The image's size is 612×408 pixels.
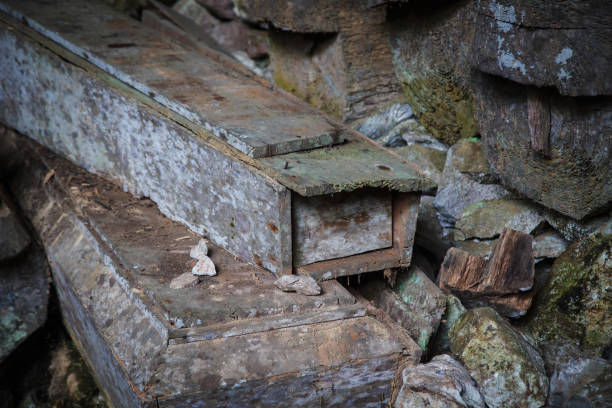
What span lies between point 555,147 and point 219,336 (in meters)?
1.59

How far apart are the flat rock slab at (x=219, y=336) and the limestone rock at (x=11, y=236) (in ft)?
1.61

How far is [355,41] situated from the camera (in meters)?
3.69

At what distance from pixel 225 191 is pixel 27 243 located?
1.28 meters

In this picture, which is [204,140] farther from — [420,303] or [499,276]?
[499,276]

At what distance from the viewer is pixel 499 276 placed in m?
2.54

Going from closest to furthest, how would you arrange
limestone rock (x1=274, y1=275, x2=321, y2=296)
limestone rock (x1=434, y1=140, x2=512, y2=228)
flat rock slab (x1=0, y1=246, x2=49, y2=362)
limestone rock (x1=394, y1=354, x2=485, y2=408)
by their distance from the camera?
limestone rock (x1=394, y1=354, x2=485, y2=408) → limestone rock (x1=274, y1=275, x2=321, y2=296) → flat rock slab (x1=0, y1=246, x2=49, y2=362) → limestone rock (x1=434, y1=140, x2=512, y2=228)

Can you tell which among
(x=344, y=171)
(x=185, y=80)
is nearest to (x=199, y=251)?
(x=344, y=171)

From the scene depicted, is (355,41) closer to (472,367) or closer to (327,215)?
(327,215)

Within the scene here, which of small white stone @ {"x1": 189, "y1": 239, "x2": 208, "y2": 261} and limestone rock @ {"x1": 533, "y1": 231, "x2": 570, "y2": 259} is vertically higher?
small white stone @ {"x1": 189, "y1": 239, "x2": 208, "y2": 261}

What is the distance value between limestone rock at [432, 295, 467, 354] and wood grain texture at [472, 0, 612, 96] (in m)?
0.96

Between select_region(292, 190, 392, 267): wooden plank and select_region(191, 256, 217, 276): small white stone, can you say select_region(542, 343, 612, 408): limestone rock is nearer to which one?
select_region(292, 190, 392, 267): wooden plank

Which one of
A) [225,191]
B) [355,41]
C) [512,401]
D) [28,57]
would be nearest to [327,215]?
[225,191]

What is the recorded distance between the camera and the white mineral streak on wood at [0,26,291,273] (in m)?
2.44

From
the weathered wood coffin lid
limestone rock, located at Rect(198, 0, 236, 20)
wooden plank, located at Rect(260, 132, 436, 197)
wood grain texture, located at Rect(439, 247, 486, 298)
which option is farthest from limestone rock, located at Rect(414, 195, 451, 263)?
limestone rock, located at Rect(198, 0, 236, 20)
